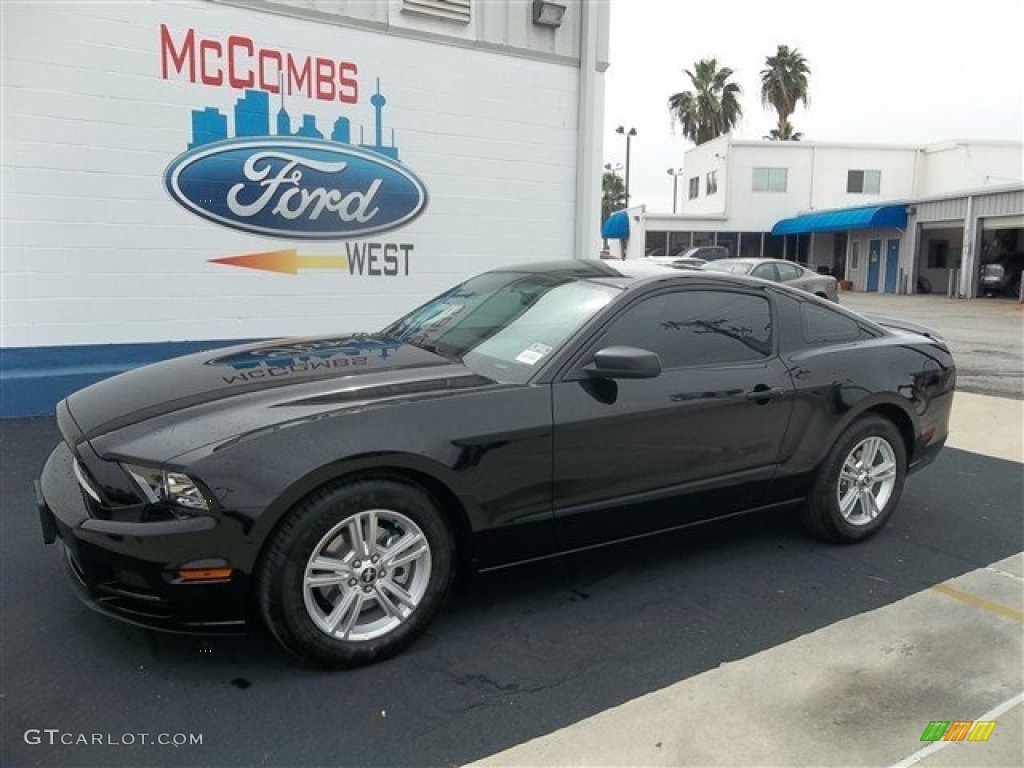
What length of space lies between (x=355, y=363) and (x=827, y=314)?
8.39ft

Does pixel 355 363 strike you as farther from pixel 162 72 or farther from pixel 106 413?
pixel 162 72

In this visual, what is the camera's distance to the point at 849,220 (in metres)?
29.8

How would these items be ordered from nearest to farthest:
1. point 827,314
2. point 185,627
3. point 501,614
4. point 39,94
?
point 185,627 → point 501,614 → point 827,314 → point 39,94

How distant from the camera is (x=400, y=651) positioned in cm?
288

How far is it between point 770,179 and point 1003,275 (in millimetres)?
11261

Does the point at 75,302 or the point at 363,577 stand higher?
the point at 75,302

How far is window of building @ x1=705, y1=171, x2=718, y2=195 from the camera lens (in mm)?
35375

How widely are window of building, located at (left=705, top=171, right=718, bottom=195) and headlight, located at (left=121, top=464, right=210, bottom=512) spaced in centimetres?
3556

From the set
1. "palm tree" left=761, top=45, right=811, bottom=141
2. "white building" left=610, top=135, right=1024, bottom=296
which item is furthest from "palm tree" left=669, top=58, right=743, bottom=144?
"white building" left=610, top=135, right=1024, bottom=296

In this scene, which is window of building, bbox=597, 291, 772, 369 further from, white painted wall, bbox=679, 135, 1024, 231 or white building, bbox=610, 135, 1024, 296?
white painted wall, bbox=679, 135, 1024, 231

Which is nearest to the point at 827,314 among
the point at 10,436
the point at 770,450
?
the point at 770,450

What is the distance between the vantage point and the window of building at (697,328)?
11.4 feet
